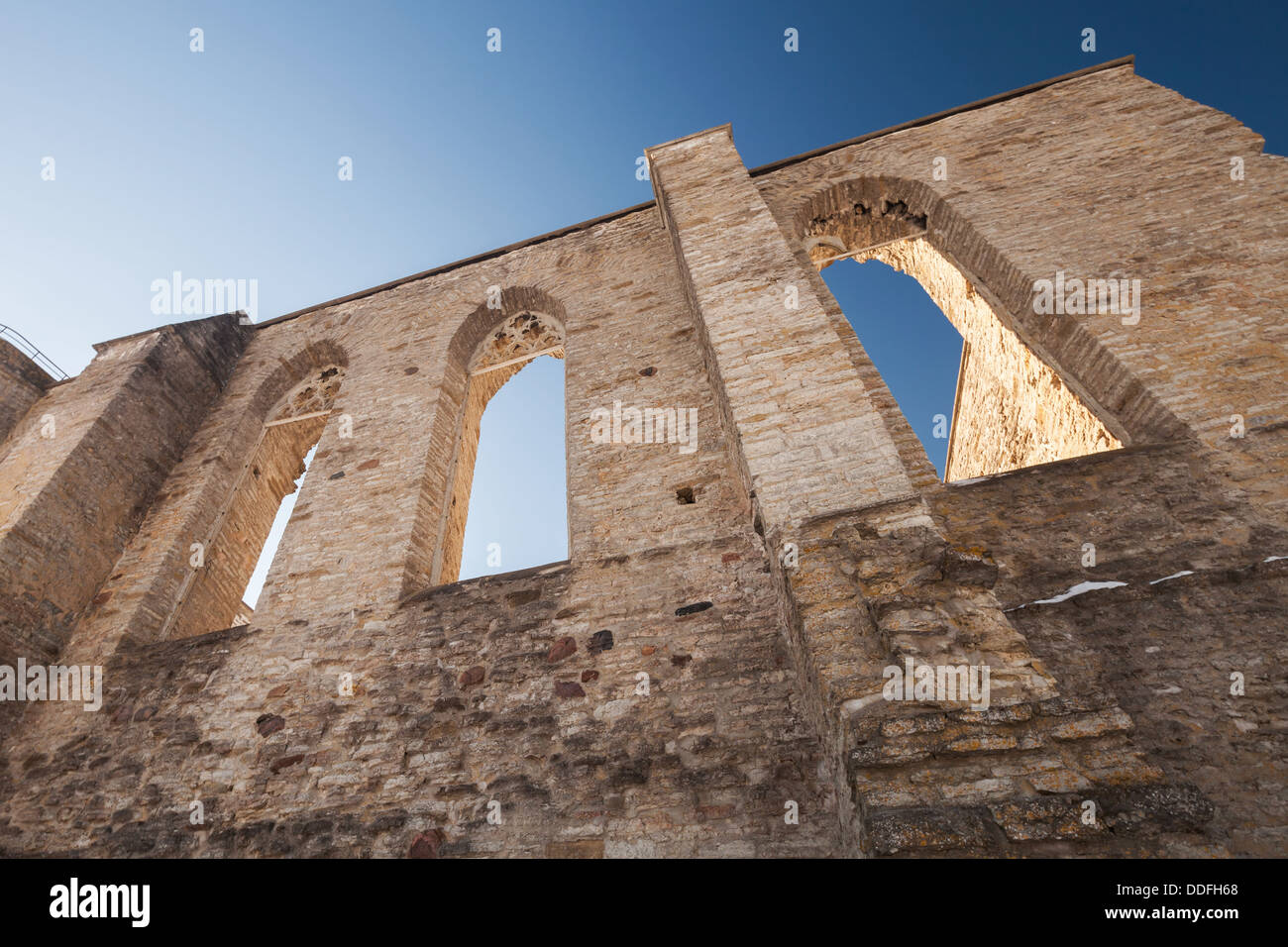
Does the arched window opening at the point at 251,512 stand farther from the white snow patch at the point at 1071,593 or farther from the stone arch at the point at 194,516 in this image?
the white snow patch at the point at 1071,593

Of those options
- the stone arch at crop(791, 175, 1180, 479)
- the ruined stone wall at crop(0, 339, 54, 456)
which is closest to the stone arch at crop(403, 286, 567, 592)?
the stone arch at crop(791, 175, 1180, 479)

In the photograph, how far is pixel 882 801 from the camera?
79.1 inches

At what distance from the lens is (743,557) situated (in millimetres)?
4031

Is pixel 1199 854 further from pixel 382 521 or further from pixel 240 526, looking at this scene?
pixel 240 526

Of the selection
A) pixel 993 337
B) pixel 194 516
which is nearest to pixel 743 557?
pixel 993 337

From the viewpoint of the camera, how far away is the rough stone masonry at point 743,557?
2543 millimetres

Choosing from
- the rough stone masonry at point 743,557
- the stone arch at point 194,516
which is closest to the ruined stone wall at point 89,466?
the rough stone masonry at point 743,557

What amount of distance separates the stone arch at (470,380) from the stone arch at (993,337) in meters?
3.13

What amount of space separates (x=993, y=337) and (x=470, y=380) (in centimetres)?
577

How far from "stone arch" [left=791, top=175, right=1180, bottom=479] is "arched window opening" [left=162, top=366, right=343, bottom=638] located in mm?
6243

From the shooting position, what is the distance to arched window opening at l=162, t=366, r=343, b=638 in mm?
5852

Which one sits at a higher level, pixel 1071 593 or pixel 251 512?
pixel 251 512

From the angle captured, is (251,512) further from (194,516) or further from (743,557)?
(743,557)

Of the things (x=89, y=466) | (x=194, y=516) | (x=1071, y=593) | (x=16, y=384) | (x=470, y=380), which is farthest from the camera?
(x=16, y=384)
